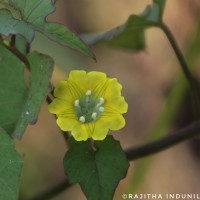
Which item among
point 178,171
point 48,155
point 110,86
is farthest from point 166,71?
point 110,86

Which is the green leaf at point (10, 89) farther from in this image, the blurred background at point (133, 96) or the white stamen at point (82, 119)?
the blurred background at point (133, 96)

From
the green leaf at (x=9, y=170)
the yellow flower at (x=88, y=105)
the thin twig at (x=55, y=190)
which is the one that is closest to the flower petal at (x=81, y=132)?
the yellow flower at (x=88, y=105)

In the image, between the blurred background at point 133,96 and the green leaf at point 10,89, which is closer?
the green leaf at point 10,89

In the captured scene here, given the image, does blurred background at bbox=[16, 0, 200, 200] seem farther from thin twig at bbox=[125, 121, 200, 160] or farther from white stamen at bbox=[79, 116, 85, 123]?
white stamen at bbox=[79, 116, 85, 123]

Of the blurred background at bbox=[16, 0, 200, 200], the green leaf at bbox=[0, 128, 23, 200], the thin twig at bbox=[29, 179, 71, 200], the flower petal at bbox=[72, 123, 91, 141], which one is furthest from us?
the blurred background at bbox=[16, 0, 200, 200]

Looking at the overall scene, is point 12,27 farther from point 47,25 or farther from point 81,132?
point 81,132

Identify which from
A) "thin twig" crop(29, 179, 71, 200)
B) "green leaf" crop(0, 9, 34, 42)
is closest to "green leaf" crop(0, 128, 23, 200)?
"green leaf" crop(0, 9, 34, 42)
